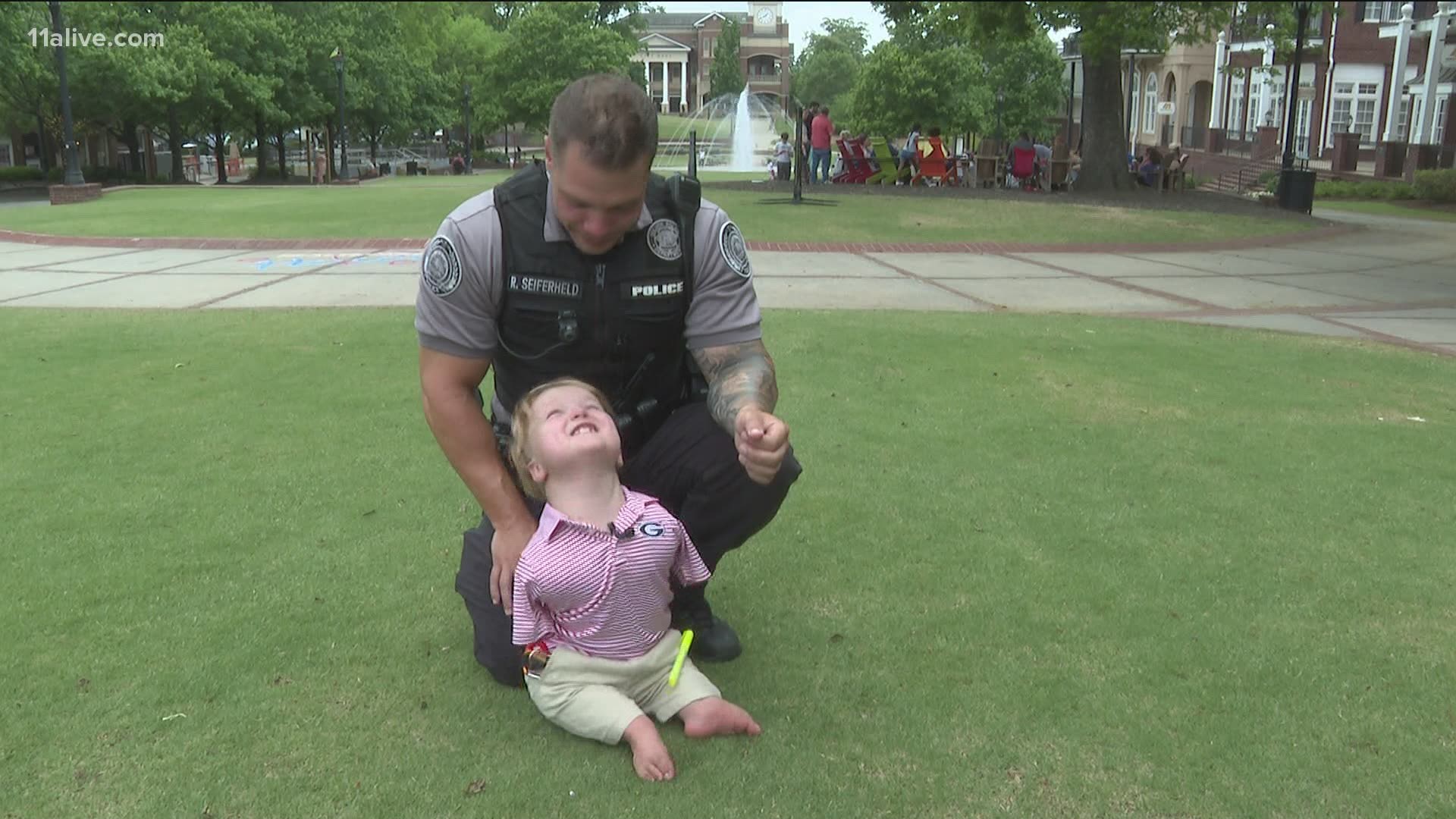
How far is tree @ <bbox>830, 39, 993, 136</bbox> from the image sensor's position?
4088 centimetres

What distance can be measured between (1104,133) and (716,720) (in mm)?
20975

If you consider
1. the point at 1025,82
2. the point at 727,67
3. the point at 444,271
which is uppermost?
the point at 727,67

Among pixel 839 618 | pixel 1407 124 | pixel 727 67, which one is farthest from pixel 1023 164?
pixel 727 67

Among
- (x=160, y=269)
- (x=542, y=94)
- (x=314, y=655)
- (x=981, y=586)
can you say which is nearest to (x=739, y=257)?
(x=981, y=586)

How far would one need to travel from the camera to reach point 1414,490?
4.11 meters

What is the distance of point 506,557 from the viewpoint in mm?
2475

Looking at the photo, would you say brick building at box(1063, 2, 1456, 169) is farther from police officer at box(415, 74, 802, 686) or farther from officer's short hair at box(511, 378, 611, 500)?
officer's short hair at box(511, 378, 611, 500)

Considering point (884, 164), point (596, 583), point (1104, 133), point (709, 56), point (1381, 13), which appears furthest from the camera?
point (709, 56)

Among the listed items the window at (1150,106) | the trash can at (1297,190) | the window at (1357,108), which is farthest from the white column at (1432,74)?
the window at (1150,106)

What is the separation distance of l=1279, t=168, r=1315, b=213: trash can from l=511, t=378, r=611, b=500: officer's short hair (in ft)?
64.1

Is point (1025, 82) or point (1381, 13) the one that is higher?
point (1381, 13)

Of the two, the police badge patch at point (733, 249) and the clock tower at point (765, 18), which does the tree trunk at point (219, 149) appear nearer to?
the police badge patch at point (733, 249)

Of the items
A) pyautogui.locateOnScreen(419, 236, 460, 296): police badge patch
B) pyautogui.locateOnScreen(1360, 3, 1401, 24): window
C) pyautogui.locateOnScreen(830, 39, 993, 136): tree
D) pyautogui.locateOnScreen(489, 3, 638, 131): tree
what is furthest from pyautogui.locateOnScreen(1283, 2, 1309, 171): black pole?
pyautogui.locateOnScreen(489, 3, 638, 131): tree

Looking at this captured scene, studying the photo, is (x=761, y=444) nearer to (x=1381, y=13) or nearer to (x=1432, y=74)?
(x=1432, y=74)
